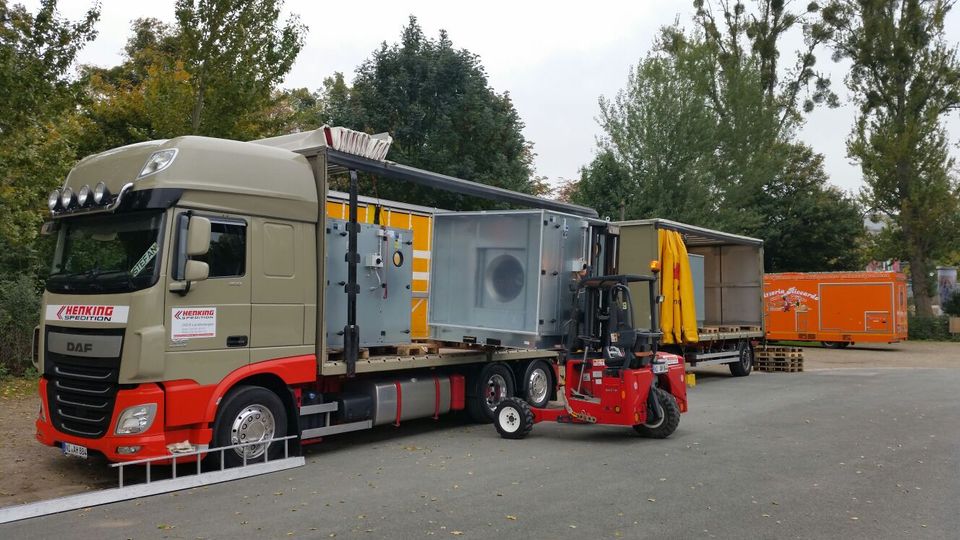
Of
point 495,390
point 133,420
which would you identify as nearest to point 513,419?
point 495,390

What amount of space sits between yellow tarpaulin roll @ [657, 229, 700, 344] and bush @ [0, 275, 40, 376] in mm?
12357

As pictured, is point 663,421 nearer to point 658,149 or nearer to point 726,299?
point 726,299

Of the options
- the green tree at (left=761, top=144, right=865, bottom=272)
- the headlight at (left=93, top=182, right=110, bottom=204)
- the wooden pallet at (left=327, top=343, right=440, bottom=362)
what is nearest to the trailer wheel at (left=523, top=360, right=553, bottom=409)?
the wooden pallet at (left=327, top=343, right=440, bottom=362)

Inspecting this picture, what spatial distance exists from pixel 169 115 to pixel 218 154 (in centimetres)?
676

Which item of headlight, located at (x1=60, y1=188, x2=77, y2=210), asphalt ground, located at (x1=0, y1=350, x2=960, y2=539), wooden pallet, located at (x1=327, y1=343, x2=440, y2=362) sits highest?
headlight, located at (x1=60, y1=188, x2=77, y2=210)

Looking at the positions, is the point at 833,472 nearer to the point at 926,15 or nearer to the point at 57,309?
the point at 57,309

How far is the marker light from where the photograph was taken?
302 inches

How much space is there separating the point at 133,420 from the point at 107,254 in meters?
1.69

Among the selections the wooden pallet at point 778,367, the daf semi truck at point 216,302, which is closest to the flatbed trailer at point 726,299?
the wooden pallet at point 778,367

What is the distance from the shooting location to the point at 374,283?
9.41 metres

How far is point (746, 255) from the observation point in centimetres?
2078

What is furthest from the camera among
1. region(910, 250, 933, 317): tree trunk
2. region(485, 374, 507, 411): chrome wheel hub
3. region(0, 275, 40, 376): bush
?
region(910, 250, 933, 317): tree trunk

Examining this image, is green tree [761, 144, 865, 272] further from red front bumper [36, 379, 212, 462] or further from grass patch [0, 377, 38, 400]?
red front bumper [36, 379, 212, 462]

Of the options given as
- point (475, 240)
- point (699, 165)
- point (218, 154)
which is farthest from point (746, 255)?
point (218, 154)
